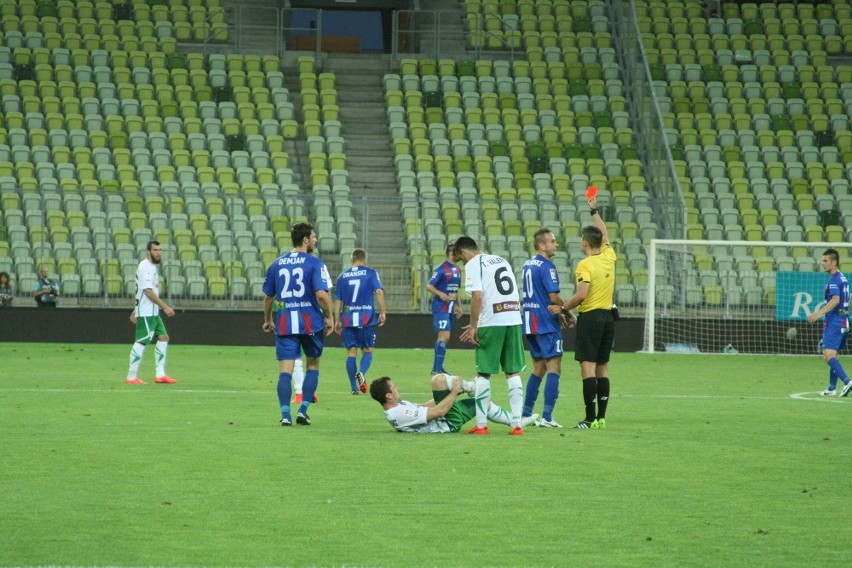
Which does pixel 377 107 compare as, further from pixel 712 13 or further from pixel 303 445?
pixel 303 445

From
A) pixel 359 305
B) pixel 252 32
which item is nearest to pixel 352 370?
pixel 359 305

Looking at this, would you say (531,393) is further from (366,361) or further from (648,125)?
(648,125)

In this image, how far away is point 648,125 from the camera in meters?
33.6

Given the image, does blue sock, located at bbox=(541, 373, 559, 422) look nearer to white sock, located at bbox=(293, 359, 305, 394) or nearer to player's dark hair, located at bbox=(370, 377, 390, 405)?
player's dark hair, located at bbox=(370, 377, 390, 405)

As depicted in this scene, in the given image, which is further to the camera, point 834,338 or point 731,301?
point 731,301

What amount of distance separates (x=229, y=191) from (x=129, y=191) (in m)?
2.31

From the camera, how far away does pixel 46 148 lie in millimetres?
31266

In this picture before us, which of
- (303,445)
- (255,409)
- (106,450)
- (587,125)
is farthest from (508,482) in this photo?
(587,125)

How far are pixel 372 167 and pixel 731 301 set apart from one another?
32.7 feet

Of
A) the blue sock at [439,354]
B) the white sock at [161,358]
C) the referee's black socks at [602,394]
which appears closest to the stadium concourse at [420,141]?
the blue sock at [439,354]

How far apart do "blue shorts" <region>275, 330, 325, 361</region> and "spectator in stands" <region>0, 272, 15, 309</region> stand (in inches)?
653

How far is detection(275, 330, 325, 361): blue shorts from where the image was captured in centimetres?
1264

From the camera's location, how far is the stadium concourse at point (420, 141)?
2923 centimetres

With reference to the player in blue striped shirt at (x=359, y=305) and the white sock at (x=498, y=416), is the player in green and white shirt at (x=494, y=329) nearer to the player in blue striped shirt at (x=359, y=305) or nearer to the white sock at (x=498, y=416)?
the white sock at (x=498, y=416)
